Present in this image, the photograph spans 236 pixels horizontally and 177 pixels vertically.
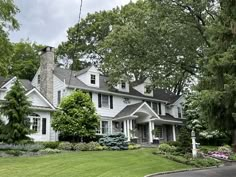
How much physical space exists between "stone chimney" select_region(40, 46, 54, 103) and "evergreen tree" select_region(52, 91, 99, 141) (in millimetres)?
5568

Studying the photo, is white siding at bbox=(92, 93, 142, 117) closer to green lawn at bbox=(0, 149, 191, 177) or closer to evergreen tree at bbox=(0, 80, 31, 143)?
evergreen tree at bbox=(0, 80, 31, 143)

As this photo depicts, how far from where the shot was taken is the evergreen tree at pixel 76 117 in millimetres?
27234

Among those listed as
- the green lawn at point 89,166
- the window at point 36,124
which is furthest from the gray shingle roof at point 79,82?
the green lawn at point 89,166

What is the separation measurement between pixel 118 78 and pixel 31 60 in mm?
18171

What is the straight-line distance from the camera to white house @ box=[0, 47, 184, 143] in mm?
32094

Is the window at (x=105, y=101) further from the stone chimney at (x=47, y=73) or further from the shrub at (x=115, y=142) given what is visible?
the shrub at (x=115, y=142)

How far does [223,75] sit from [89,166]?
7965mm

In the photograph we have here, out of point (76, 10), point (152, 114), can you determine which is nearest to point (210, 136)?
point (152, 114)

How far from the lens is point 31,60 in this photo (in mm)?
45750

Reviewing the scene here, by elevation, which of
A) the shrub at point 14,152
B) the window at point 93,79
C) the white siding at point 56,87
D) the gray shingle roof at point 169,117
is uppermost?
the window at point 93,79

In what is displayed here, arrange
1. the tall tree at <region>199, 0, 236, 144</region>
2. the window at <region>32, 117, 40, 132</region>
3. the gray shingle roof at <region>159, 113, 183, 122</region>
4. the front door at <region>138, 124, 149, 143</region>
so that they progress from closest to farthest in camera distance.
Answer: the tall tree at <region>199, 0, 236, 144</region> < the window at <region>32, 117, 40, 132</region> < the front door at <region>138, 124, 149, 143</region> < the gray shingle roof at <region>159, 113, 183, 122</region>

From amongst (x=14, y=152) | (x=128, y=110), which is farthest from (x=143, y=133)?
(x=14, y=152)

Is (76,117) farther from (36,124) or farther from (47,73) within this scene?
(47,73)

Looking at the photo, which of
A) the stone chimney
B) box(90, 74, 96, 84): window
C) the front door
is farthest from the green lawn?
the front door
